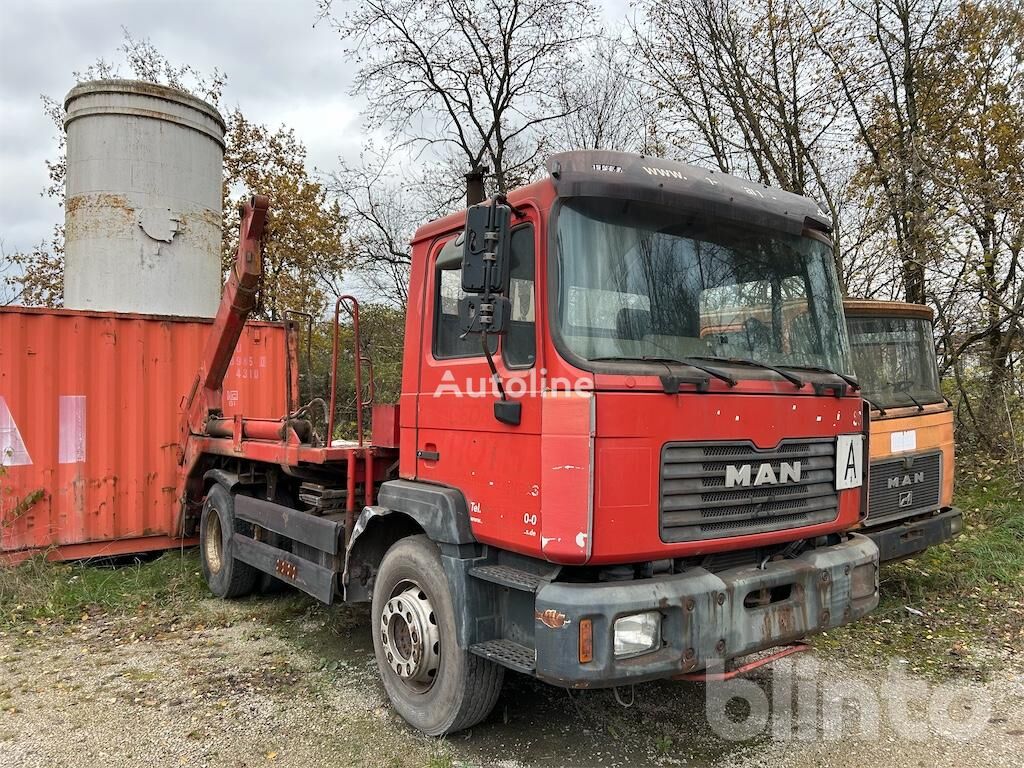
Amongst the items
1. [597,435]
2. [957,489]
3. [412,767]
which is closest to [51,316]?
[412,767]

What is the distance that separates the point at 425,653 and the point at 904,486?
166 inches

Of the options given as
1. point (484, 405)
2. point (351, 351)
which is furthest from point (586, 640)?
point (351, 351)

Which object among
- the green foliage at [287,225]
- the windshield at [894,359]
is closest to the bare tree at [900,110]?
→ the windshield at [894,359]

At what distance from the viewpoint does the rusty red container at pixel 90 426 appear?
679cm

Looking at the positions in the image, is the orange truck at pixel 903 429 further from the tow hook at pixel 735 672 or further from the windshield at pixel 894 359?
the tow hook at pixel 735 672

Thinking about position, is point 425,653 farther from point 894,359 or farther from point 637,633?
point 894,359

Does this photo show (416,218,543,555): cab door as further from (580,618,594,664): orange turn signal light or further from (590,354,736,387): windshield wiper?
(590,354,736,387): windshield wiper

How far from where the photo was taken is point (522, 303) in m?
3.31

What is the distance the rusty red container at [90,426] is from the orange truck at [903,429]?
5.50 meters

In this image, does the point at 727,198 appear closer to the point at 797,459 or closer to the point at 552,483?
the point at 797,459

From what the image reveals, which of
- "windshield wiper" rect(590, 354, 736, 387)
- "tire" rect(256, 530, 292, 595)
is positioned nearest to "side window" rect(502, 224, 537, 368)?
"windshield wiper" rect(590, 354, 736, 387)

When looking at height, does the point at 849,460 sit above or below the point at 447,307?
below

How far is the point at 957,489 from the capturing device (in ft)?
28.5

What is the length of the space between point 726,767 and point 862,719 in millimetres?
1046
